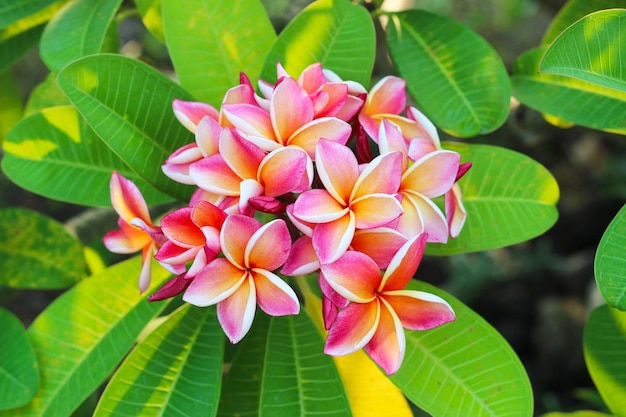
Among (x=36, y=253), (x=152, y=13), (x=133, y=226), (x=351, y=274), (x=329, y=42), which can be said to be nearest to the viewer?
(x=351, y=274)

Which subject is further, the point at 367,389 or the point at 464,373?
the point at 367,389

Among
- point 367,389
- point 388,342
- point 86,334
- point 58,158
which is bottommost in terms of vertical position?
point 367,389

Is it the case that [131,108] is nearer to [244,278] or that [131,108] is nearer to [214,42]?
[214,42]

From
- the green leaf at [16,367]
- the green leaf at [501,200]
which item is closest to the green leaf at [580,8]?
the green leaf at [501,200]

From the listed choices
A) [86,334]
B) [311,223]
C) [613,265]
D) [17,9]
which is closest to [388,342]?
[311,223]

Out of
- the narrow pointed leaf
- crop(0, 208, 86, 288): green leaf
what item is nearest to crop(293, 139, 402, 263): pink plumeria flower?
the narrow pointed leaf

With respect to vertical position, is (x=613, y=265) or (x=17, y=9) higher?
(x=17, y=9)

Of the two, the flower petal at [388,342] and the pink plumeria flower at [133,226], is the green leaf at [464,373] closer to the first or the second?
the flower petal at [388,342]

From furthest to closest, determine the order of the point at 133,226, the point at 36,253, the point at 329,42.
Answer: the point at 36,253
the point at 329,42
the point at 133,226
